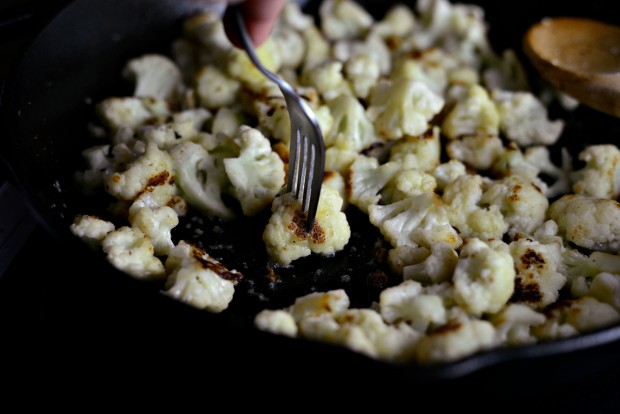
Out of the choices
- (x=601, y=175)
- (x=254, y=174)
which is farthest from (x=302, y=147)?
(x=601, y=175)

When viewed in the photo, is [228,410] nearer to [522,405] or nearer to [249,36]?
[522,405]

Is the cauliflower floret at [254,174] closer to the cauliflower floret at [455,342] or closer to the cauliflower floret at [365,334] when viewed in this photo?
the cauliflower floret at [365,334]

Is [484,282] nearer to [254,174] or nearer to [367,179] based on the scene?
[367,179]

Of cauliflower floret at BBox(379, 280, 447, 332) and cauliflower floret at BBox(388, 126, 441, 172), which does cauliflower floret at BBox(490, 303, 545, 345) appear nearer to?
cauliflower floret at BBox(379, 280, 447, 332)

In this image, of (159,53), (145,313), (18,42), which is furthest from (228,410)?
(18,42)

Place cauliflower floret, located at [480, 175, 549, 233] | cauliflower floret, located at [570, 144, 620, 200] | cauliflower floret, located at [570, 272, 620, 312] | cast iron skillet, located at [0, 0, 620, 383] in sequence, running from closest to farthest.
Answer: cast iron skillet, located at [0, 0, 620, 383], cauliflower floret, located at [570, 272, 620, 312], cauliflower floret, located at [480, 175, 549, 233], cauliflower floret, located at [570, 144, 620, 200]

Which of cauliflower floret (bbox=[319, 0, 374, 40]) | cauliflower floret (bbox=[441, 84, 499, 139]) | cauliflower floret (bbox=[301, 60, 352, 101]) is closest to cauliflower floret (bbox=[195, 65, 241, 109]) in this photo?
cauliflower floret (bbox=[301, 60, 352, 101])

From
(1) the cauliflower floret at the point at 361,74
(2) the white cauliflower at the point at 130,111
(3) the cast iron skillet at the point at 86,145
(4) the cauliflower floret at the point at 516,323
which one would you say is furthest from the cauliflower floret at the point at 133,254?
(1) the cauliflower floret at the point at 361,74
